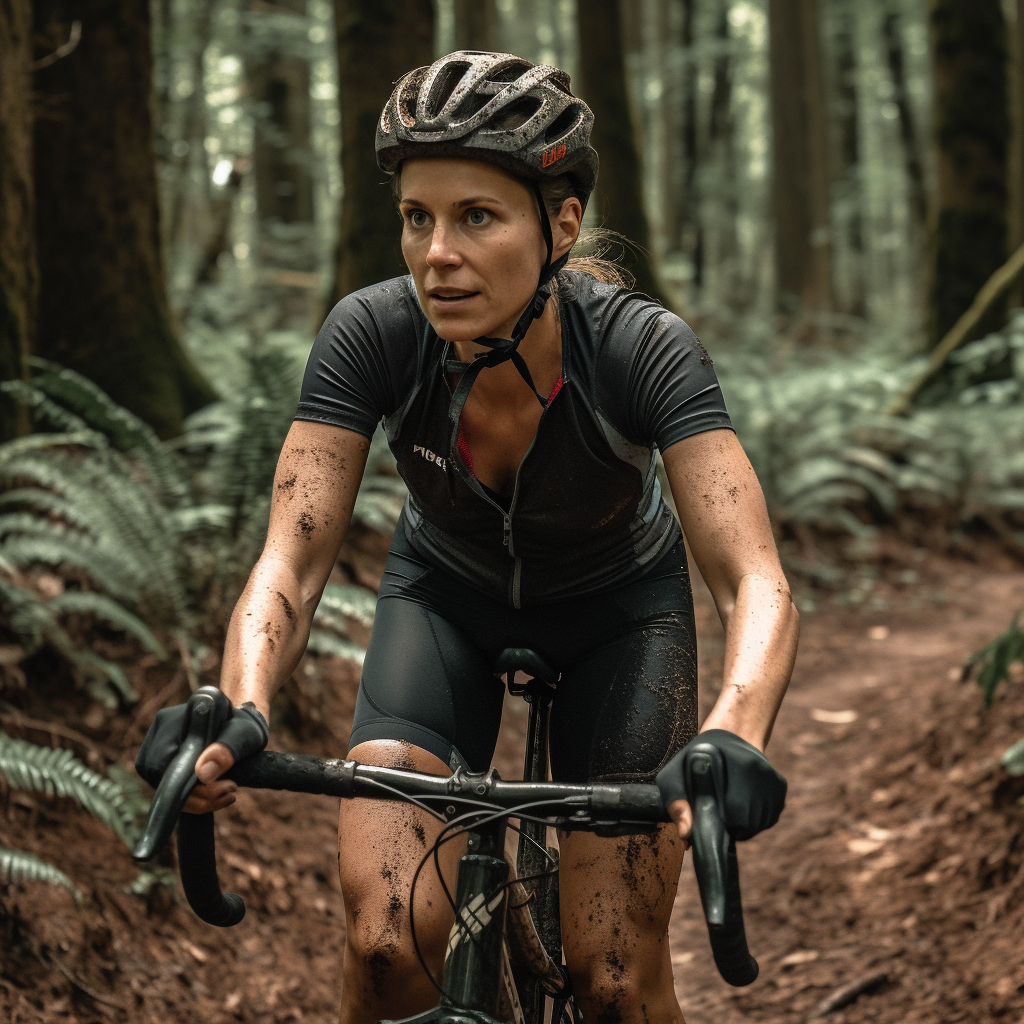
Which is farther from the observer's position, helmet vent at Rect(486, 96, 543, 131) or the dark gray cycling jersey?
the dark gray cycling jersey

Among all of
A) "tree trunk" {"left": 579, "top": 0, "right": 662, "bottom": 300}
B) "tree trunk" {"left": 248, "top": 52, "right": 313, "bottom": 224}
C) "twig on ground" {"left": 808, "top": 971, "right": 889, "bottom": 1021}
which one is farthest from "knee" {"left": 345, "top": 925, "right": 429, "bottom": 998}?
"tree trunk" {"left": 248, "top": 52, "right": 313, "bottom": 224}

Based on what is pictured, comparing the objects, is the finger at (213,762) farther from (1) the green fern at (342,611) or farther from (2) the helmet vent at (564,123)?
(1) the green fern at (342,611)

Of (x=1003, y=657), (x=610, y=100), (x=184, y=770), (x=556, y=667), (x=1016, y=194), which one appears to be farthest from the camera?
(x=1016, y=194)

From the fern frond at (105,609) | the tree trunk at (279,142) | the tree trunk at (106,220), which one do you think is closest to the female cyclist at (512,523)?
the fern frond at (105,609)

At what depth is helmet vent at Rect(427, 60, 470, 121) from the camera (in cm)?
277

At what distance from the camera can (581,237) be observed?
3465 millimetres

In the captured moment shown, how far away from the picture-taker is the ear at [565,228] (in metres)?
2.94

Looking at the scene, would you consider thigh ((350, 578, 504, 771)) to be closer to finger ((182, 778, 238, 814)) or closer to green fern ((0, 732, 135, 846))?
finger ((182, 778, 238, 814))

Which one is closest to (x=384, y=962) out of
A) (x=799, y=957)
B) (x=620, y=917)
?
(x=620, y=917)

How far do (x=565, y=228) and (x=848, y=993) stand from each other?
3237 mm

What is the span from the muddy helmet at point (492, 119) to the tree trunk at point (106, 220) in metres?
5.44

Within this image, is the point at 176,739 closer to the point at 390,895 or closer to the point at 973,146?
the point at 390,895

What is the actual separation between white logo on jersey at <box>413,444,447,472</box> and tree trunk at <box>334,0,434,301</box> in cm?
577

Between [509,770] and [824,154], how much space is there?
1775 centimetres
